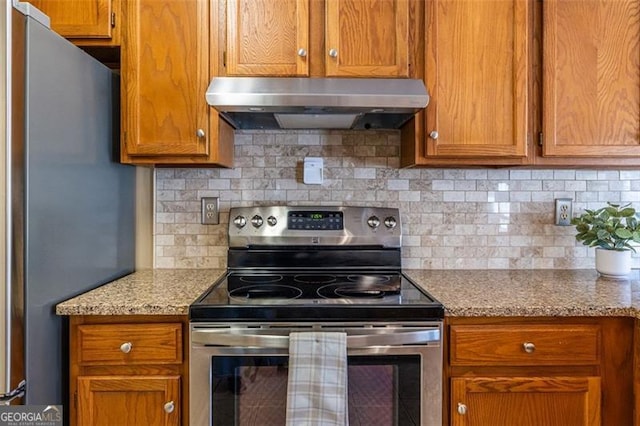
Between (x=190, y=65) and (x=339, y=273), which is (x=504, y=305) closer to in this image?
(x=339, y=273)

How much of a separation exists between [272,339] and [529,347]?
78 centimetres

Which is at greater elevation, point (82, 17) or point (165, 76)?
point (82, 17)

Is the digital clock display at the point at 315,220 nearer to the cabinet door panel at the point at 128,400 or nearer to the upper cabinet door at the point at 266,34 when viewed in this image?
the upper cabinet door at the point at 266,34

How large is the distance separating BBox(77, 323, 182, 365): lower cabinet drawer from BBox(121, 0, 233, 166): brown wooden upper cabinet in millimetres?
649

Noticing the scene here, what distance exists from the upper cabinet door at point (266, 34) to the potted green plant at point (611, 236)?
52.6 inches

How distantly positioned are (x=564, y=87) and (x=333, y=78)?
89cm

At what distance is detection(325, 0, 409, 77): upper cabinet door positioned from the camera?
1.55m

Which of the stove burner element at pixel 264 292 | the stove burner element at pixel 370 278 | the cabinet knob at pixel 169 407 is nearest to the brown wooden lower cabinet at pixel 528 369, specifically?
the stove burner element at pixel 370 278

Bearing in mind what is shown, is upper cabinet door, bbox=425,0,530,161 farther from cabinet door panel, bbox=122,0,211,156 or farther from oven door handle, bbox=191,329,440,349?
cabinet door panel, bbox=122,0,211,156

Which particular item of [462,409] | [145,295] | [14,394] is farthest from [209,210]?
[462,409]

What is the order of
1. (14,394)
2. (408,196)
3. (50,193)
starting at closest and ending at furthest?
(14,394) → (50,193) → (408,196)

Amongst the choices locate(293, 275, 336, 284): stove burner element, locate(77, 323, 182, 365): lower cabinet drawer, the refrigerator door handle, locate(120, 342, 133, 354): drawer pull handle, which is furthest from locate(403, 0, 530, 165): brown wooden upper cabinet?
the refrigerator door handle

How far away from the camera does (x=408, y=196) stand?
6.21 ft
